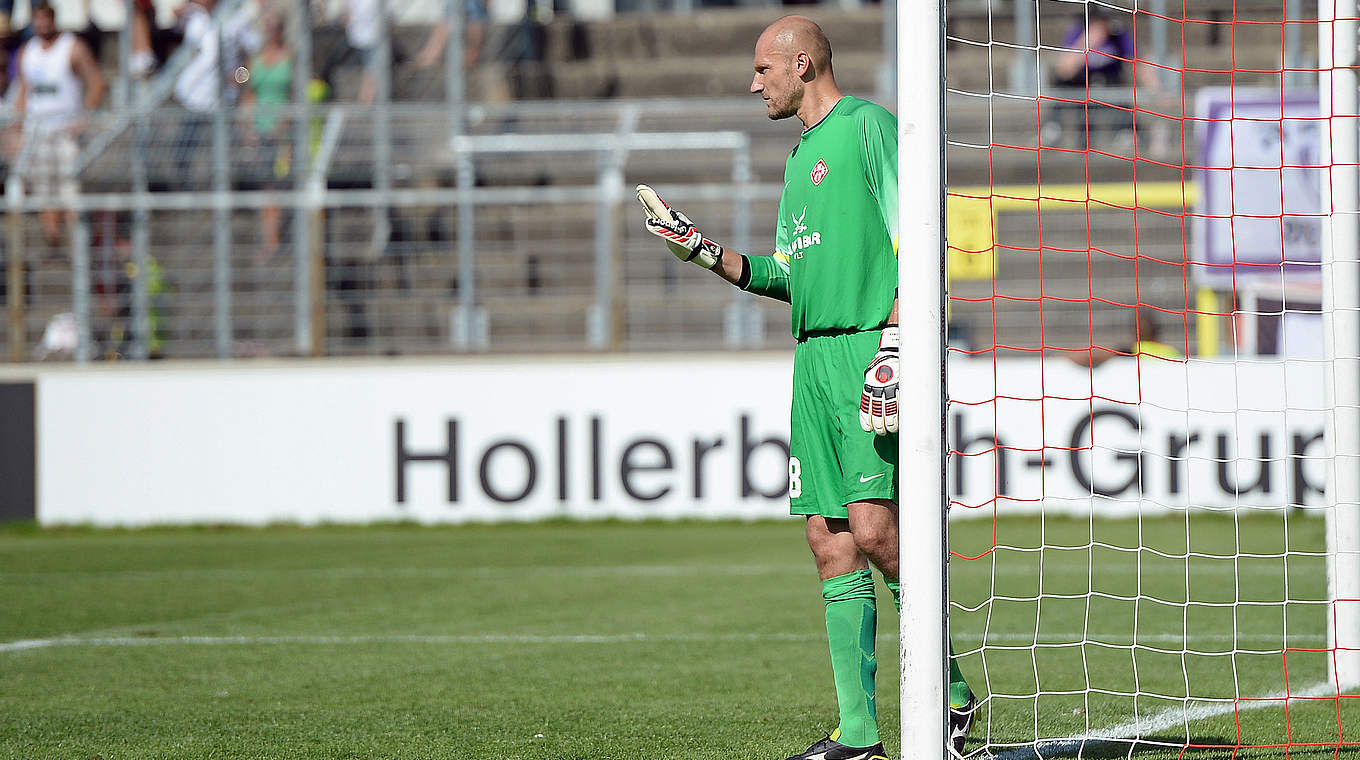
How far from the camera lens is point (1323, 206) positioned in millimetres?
5664

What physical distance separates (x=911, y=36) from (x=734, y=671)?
2.84 meters

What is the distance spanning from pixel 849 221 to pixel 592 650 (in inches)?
108

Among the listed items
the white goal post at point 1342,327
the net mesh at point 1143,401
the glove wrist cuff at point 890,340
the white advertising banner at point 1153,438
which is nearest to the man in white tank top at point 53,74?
the net mesh at point 1143,401

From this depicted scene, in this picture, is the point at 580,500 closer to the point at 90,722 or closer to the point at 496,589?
the point at 496,589

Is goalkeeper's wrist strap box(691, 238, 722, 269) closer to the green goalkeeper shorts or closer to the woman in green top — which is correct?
the green goalkeeper shorts

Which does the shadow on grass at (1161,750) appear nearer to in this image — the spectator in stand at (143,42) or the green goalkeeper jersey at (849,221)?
the green goalkeeper jersey at (849,221)

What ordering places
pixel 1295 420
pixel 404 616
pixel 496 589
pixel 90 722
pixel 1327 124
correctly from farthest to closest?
→ pixel 1295 420, pixel 496 589, pixel 404 616, pixel 1327 124, pixel 90 722

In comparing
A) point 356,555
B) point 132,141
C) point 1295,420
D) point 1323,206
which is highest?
point 132,141

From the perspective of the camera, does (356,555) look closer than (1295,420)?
Yes

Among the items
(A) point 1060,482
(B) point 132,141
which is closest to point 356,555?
(A) point 1060,482

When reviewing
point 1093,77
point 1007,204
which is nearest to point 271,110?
point 1007,204

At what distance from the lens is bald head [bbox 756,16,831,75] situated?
4.36 metres

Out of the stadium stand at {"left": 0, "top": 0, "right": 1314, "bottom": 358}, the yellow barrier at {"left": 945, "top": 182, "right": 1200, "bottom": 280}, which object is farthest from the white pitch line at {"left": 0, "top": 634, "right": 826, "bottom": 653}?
the yellow barrier at {"left": 945, "top": 182, "right": 1200, "bottom": 280}

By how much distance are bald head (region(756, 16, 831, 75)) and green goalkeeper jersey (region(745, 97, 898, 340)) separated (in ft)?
0.50
